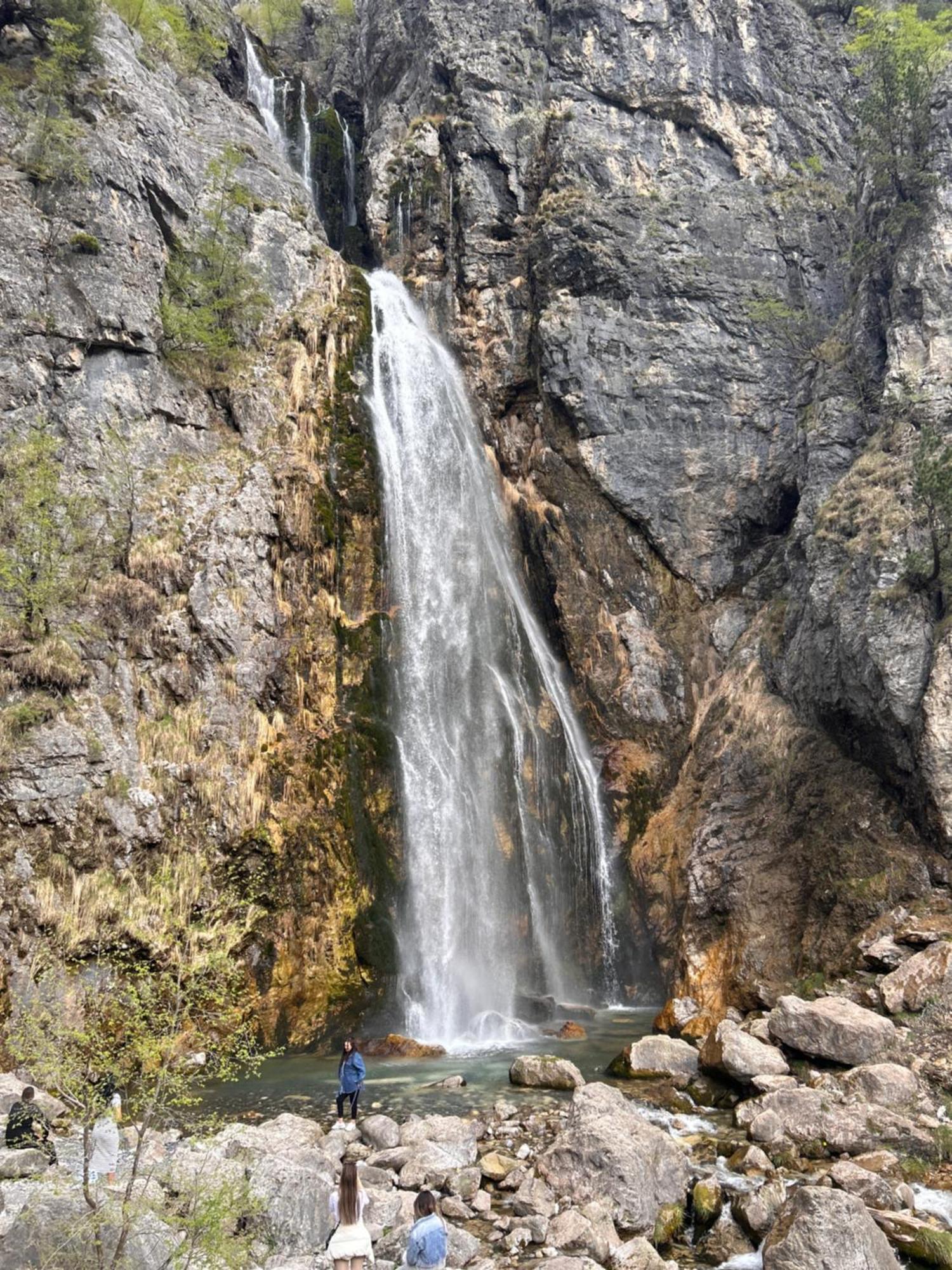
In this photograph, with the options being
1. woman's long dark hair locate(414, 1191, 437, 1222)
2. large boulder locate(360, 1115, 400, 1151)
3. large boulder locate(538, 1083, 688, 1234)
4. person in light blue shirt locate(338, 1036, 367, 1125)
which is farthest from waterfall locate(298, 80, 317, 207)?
woman's long dark hair locate(414, 1191, 437, 1222)

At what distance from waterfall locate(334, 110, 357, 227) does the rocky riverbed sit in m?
37.0

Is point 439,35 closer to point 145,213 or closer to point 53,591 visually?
point 145,213

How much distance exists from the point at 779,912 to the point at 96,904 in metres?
15.1

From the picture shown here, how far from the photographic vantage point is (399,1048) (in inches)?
747

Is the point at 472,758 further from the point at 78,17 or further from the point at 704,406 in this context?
the point at 78,17

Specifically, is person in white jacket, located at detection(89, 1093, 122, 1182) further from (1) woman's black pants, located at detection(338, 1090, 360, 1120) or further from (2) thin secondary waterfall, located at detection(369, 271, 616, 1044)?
(2) thin secondary waterfall, located at detection(369, 271, 616, 1044)

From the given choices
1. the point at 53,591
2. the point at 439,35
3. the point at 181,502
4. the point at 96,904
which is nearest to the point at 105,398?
the point at 181,502

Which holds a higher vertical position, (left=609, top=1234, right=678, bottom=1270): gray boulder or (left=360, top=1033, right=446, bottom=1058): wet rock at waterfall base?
(left=609, top=1234, right=678, bottom=1270): gray boulder

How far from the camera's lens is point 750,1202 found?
410 inches

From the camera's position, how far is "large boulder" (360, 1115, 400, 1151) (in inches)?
505

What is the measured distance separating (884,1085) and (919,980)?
3.11 meters

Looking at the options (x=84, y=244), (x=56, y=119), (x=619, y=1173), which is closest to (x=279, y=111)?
(x=56, y=119)

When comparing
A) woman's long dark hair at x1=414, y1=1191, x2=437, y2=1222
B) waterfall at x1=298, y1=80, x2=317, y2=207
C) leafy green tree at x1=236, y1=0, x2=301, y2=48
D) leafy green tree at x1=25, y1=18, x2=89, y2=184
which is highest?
leafy green tree at x1=236, y1=0, x2=301, y2=48

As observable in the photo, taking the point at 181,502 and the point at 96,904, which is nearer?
the point at 96,904
